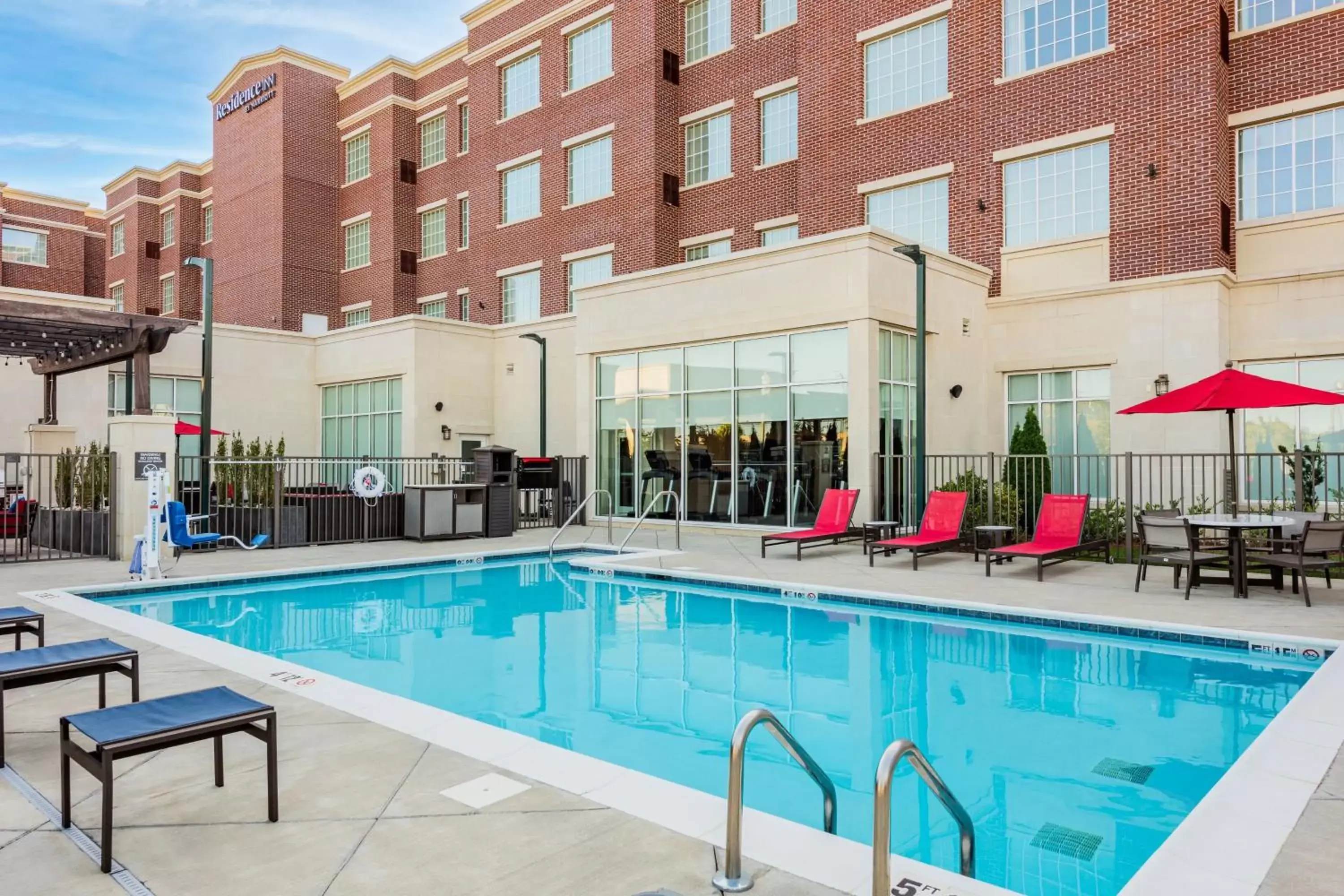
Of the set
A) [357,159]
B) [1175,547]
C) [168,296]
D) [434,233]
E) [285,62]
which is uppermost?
[285,62]

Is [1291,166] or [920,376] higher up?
[1291,166]

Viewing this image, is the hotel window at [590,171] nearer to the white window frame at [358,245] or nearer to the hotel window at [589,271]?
the hotel window at [589,271]

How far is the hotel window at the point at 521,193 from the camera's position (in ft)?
86.9

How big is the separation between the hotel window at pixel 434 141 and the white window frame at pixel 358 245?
3121 millimetres

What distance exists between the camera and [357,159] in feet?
107

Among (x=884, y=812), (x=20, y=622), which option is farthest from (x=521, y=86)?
(x=884, y=812)

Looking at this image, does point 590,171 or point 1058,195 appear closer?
point 1058,195

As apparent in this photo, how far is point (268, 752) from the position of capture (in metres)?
3.58

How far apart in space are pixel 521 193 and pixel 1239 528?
72.0 ft

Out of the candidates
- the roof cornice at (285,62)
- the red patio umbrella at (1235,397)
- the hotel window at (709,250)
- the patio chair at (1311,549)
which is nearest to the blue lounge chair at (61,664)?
the patio chair at (1311,549)

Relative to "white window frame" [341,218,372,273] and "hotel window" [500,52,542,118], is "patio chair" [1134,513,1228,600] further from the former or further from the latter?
"white window frame" [341,218,372,273]

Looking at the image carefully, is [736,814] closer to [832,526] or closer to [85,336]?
[832,526]

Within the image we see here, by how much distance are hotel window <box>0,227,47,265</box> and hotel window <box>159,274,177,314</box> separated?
23.4 feet

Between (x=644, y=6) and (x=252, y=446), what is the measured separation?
15.0 meters
